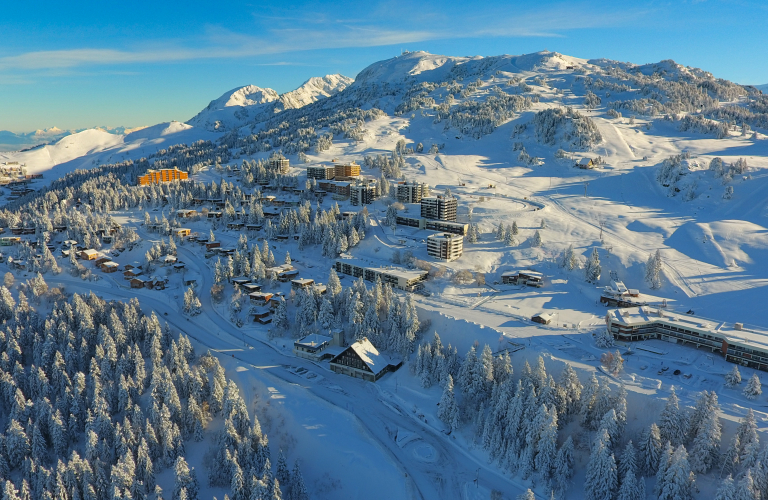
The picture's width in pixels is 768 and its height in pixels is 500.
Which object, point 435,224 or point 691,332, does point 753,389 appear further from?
point 435,224

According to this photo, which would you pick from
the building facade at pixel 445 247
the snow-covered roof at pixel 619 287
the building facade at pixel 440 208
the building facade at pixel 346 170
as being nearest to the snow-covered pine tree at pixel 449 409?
the snow-covered roof at pixel 619 287

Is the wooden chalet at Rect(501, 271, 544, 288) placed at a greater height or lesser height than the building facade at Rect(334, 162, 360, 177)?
lesser

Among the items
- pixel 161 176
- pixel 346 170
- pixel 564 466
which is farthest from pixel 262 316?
pixel 161 176

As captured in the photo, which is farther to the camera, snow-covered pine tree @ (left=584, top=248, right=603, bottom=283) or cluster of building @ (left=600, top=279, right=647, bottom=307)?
snow-covered pine tree @ (left=584, top=248, right=603, bottom=283)

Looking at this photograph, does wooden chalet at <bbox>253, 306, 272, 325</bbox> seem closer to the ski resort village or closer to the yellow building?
the ski resort village

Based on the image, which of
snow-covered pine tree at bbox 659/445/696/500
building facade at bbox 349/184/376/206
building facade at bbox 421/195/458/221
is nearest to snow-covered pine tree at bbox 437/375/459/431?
snow-covered pine tree at bbox 659/445/696/500

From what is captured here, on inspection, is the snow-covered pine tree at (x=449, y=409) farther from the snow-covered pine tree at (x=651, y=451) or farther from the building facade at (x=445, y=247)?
the building facade at (x=445, y=247)

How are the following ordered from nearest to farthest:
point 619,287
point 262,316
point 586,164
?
point 619,287
point 262,316
point 586,164

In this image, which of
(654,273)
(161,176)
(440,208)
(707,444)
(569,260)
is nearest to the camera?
(707,444)
